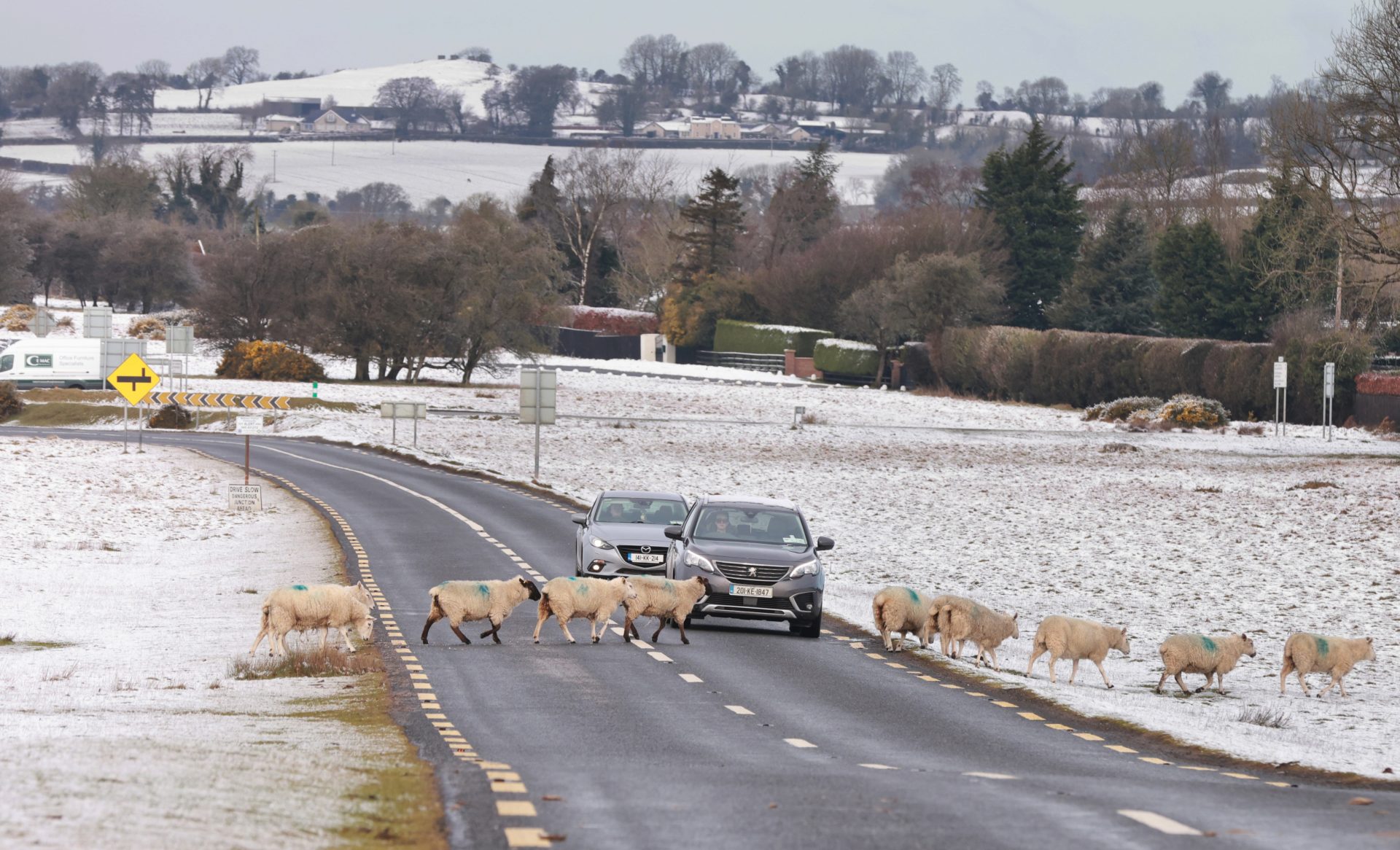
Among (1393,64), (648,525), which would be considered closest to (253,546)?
(648,525)

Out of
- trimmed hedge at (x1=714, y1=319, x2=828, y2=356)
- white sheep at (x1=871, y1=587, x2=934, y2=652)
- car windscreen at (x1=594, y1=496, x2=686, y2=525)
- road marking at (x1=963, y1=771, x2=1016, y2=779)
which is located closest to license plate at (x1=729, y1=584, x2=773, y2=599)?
white sheep at (x1=871, y1=587, x2=934, y2=652)

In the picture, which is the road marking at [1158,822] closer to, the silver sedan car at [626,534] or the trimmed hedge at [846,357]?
the silver sedan car at [626,534]

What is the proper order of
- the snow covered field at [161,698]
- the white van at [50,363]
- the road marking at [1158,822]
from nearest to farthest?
1. the snow covered field at [161,698]
2. the road marking at [1158,822]
3. the white van at [50,363]

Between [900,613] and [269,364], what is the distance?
74729 mm

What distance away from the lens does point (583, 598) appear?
71.7 ft

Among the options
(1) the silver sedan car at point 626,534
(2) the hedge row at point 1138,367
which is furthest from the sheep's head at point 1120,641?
(2) the hedge row at point 1138,367

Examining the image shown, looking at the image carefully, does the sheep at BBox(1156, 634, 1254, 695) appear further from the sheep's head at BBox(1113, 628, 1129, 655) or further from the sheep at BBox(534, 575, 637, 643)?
the sheep at BBox(534, 575, 637, 643)

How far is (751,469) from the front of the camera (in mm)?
55312

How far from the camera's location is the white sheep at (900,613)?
72.7 ft

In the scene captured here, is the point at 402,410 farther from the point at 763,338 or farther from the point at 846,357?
the point at 763,338

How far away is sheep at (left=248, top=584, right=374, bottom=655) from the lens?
795 inches

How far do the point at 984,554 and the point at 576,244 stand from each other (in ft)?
400

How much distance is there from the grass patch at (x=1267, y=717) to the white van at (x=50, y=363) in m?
78.1

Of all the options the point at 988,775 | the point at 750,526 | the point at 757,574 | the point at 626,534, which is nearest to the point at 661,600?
the point at 757,574
